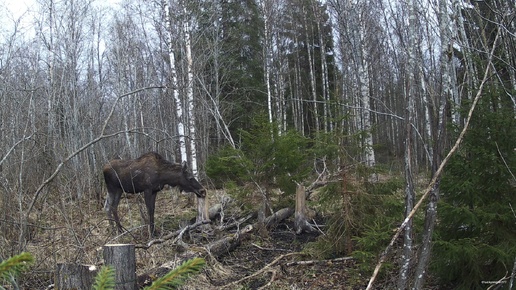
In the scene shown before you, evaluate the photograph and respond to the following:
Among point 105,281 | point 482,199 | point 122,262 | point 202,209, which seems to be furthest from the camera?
point 202,209

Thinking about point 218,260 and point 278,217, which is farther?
point 278,217

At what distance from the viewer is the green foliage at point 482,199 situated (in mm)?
5297

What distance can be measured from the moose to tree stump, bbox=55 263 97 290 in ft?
16.5

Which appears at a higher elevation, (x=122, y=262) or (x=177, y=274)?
(x=177, y=274)

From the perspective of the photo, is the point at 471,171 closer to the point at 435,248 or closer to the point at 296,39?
the point at 435,248

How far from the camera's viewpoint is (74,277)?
4297mm

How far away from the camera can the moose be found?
382 inches

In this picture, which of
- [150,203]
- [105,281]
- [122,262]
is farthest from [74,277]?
[150,203]

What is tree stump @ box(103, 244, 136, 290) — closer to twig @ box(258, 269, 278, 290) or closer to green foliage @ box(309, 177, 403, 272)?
twig @ box(258, 269, 278, 290)

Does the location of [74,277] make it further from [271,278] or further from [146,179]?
[146,179]

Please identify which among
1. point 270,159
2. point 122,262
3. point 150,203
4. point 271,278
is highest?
point 270,159

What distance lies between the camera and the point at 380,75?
101 feet

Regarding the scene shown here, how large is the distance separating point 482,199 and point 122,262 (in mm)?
3984

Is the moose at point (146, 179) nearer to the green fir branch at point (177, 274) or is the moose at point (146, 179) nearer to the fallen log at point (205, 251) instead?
the fallen log at point (205, 251)
